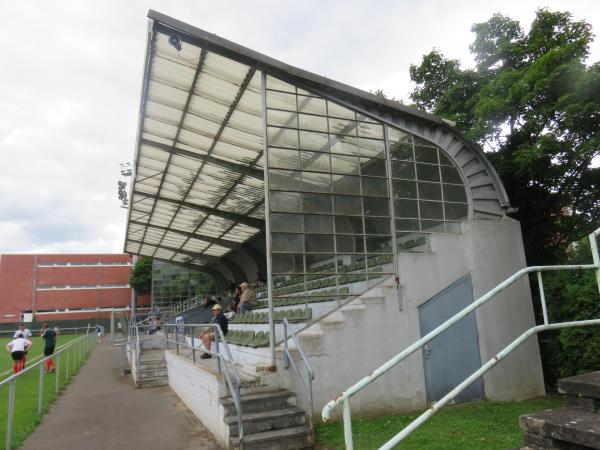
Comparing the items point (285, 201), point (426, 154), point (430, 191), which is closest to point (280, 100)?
point (285, 201)

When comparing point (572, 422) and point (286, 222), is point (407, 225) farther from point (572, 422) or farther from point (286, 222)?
point (572, 422)

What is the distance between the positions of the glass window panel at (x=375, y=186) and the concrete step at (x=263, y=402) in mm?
4339

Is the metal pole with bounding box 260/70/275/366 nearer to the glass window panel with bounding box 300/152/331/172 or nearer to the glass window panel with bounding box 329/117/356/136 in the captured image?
the glass window panel with bounding box 300/152/331/172

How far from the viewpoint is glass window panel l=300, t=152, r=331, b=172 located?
8953mm

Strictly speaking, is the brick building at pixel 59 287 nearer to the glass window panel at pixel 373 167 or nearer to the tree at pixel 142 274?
the tree at pixel 142 274

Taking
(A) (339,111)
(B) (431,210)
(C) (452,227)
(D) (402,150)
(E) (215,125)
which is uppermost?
(E) (215,125)

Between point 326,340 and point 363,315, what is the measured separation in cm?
88

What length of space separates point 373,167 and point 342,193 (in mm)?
1040

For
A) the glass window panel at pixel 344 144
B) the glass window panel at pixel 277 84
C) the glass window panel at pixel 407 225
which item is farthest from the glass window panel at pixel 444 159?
the glass window panel at pixel 277 84

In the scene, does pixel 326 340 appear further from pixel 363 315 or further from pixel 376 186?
pixel 376 186

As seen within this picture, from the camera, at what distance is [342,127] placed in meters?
9.49

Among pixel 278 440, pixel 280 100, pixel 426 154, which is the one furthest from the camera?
pixel 426 154

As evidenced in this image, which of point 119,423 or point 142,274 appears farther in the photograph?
point 142,274

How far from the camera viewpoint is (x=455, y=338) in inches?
354
